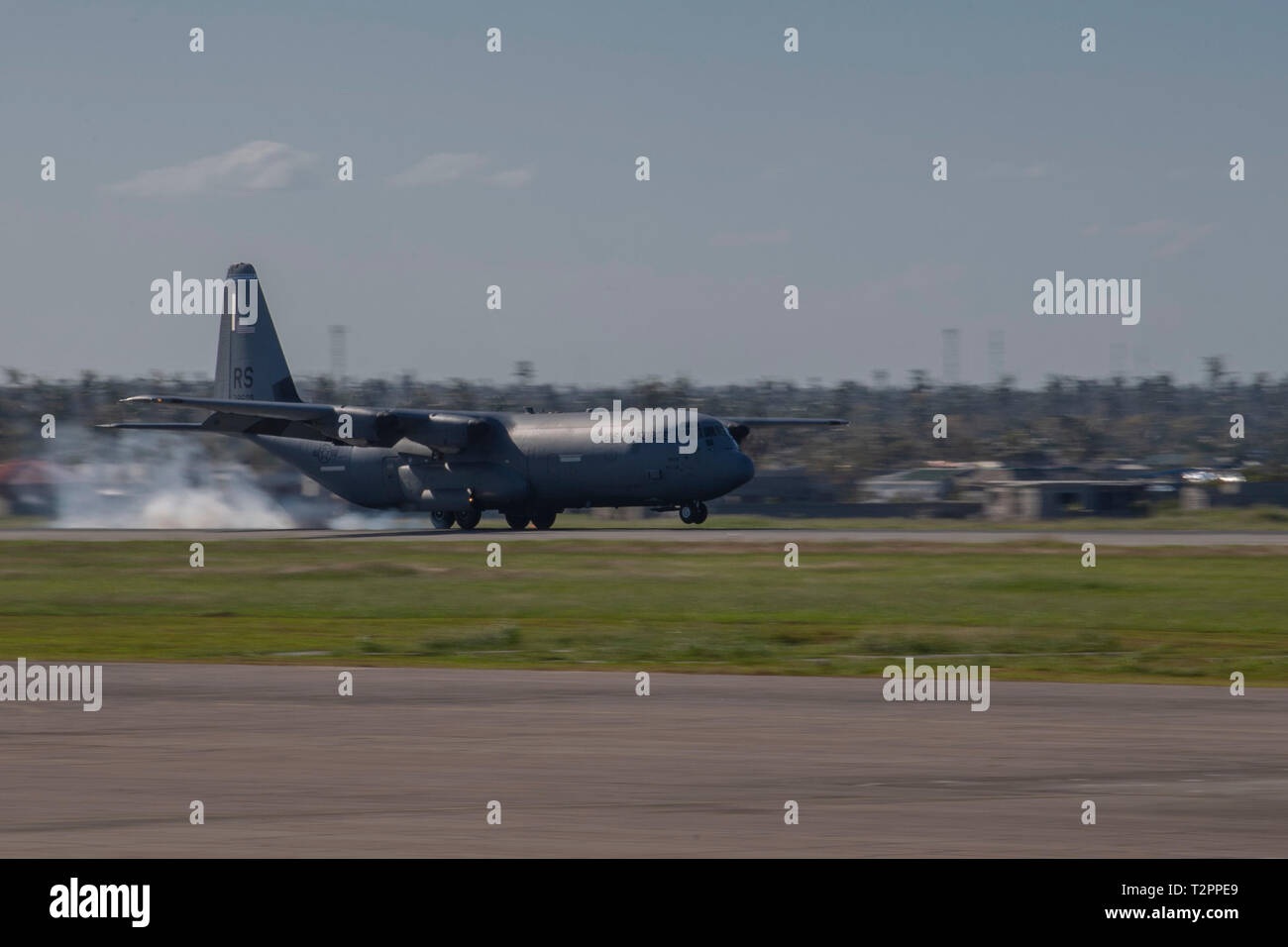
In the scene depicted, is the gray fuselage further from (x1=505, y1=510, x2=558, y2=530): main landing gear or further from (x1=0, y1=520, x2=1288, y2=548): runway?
(x1=0, y1=520, x2=1288, y2=548): runway

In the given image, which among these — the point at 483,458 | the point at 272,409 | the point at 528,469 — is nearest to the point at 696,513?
the point at 528,469

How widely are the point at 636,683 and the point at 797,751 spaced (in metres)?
5.84

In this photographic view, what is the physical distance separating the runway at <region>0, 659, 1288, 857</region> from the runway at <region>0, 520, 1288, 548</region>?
31197 millimetres

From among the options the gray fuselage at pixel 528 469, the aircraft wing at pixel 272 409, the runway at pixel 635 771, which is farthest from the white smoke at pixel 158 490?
the runway at pixel 635 771

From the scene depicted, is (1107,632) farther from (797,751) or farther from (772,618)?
(797,751)

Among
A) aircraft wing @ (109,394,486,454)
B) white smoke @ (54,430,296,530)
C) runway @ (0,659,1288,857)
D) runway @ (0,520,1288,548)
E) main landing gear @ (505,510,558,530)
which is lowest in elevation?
runway @ (0,659,1288,857)

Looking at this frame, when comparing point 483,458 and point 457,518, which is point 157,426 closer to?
point 457,518

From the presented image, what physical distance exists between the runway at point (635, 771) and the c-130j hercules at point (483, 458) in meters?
35.8

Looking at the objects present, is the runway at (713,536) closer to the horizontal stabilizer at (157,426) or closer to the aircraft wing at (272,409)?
the horizontal stabilizer at (157,426)

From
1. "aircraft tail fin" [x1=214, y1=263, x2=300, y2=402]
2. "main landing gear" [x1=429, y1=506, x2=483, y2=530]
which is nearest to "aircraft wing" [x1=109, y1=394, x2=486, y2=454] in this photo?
"main landing gear" [x1=429, y1=506, x2=483, y2=530]

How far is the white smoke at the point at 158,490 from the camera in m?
71.6

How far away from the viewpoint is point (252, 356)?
224 feet

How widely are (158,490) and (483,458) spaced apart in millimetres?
18992

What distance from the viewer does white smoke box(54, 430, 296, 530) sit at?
7162 cm
